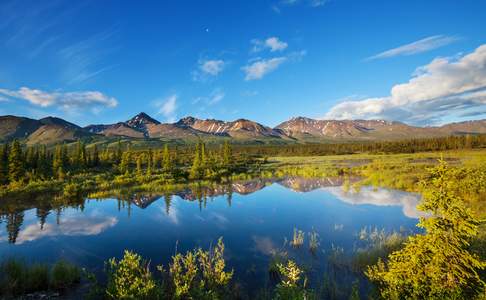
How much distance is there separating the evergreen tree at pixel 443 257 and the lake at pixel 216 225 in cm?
466

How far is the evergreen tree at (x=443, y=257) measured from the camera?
712 cm

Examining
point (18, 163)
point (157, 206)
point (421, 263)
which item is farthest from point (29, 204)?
point (421, 263)

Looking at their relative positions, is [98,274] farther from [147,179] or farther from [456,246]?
[147,179]

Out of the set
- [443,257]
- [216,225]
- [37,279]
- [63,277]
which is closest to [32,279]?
[37,279]

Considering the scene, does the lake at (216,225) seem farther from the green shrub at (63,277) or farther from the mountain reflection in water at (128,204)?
the green shrub at (63,277)

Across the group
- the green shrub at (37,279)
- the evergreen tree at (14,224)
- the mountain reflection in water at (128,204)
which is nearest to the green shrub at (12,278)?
the green shrub at (37,279)

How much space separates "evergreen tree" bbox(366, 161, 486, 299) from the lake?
4.66m

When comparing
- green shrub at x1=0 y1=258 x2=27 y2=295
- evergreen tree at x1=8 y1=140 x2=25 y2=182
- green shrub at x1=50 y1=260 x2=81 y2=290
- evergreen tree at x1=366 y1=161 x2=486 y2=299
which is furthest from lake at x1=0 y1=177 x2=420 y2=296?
evergreen tree at x1=8 y1=140 x2=25 y2=182

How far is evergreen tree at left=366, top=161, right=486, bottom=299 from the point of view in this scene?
712 cm

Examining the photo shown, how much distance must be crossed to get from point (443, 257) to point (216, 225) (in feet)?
59.3

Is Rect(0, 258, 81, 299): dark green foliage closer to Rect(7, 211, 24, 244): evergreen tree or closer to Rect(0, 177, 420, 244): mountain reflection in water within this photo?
Rect(0, 177, 420, 244): mountain reflection in water

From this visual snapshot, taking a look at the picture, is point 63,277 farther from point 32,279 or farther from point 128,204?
point 128,204

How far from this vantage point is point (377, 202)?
2900cm

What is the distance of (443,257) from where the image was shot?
7230mm
